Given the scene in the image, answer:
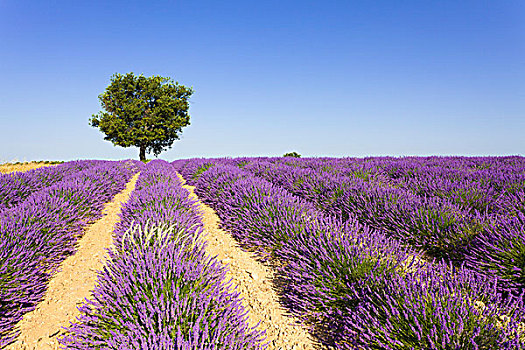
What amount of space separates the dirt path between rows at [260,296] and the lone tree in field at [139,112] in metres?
22.3

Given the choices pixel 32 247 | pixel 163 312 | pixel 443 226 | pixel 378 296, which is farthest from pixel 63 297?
pixel 443 226

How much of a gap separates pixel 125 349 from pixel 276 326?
1.08m

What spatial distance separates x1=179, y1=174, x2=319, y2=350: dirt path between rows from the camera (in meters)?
1.84

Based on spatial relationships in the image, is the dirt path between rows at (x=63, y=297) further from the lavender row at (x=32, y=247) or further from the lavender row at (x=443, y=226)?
the lavender row at (x=443, y=226)

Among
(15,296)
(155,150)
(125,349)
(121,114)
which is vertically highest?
(121,114)

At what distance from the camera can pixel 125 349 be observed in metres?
1.22

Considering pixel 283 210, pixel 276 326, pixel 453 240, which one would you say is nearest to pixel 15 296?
pixel 276 326

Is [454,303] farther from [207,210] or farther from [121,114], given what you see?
[121,114]

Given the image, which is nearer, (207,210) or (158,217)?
(158,217)

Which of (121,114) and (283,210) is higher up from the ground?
(121,114)

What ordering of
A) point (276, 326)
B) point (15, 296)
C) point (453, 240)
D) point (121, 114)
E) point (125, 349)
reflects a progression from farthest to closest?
point (121, 114) → point (453, 240) → point (15, 296) → point (276, 326) → point (125, 349)

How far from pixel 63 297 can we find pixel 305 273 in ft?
7.09

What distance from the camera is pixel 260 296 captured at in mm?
2334

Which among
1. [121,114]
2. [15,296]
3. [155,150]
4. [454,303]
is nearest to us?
[454,303]
